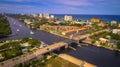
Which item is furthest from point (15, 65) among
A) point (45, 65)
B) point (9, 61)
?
point (45, 65)

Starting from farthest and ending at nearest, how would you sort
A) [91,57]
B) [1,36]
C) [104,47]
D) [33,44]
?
[1,36] < [104,47] < [33,44] < [91,57]

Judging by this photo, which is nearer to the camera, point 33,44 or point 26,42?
point 33,44

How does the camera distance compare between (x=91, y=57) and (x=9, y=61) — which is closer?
(x=9, y=61)

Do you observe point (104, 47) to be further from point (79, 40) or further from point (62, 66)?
point (62, 66)

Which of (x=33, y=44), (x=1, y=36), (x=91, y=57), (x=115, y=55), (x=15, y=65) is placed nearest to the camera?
(x=15, y=65)

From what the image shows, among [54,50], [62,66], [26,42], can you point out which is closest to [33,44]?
[26,42]

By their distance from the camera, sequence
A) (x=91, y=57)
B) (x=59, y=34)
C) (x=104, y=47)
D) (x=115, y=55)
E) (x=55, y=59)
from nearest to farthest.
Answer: (x=55, y=59), (x=91, y=57), (x=115, y=55), (x=104, y=47), (x=59, y=34)

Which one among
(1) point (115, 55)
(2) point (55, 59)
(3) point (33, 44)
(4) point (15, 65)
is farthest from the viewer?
(3) point (33, 44)

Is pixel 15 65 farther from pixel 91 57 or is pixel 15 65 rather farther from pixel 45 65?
pixel 91 57

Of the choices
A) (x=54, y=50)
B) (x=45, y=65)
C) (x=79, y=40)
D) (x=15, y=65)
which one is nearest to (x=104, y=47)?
(x=79, y=40)
